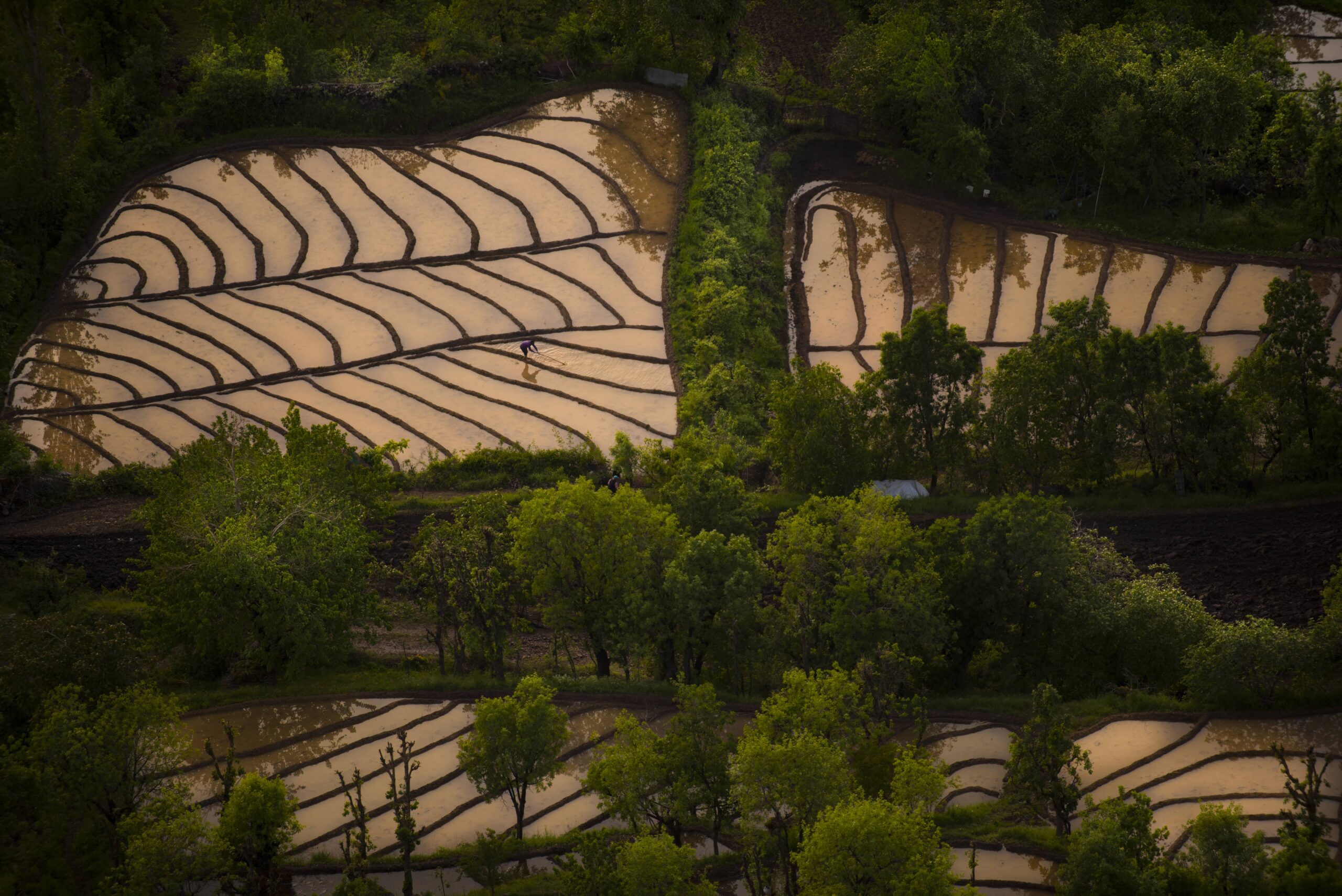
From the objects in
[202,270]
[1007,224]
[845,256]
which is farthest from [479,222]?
[1007,224]

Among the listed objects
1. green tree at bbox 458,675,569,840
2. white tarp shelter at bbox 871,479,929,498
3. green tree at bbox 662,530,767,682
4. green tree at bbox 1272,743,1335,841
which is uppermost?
white tarp shelter at bbox 871,479,929,498

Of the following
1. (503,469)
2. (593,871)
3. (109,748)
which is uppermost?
(503,469)

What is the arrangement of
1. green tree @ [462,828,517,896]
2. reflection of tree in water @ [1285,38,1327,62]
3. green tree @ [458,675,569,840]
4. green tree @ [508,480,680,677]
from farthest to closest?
reflection of tree in water @ [1285,38,1327,62], green tree @ [508,480,680,677], green tree @ [458,675,569,840], green tree @ [462,828,517,896]

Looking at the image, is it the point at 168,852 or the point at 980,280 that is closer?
the point at 168,852

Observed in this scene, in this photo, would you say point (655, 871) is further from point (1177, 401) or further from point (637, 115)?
point (637, 115)

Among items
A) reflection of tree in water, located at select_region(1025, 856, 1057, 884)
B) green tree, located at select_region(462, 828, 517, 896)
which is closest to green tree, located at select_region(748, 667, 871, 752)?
reflection of tree in water, located at select_region(1025, 856, 1057, 884)

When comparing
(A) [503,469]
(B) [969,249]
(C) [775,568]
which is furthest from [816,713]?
(B) [969,249]

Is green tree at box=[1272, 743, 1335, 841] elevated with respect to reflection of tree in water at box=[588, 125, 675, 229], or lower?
lower

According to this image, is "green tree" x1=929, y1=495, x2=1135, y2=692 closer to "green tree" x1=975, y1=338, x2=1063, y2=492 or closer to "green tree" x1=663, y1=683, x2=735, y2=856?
"green tree" x1=975, y1=338, x2=1063, y2=492

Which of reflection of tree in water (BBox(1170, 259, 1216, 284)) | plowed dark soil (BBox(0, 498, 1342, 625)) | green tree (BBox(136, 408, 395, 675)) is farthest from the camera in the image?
reflection of tree in water (BBox(1170, 259, 1216, 284))
